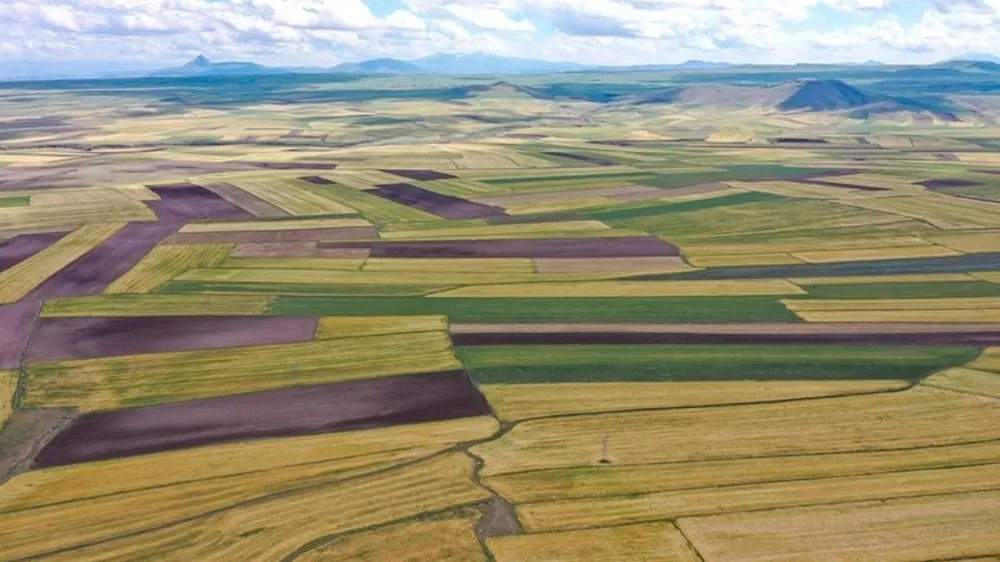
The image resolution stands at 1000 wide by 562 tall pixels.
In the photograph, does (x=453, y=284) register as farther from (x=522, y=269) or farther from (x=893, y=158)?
(x=893, y=158)

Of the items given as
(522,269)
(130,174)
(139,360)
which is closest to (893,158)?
(522,269)

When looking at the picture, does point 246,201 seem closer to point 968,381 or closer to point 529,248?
point 529,248

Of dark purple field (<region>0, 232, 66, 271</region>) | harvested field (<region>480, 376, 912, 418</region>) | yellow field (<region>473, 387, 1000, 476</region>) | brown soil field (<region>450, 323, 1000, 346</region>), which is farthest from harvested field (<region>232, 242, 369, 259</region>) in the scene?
yellow field (<region>473, 387, 1000, 476</region>)

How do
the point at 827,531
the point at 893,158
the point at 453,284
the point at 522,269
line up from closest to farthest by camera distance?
the point at 827,531, the point at 453,284, the point at 522,269, the point at 893,158

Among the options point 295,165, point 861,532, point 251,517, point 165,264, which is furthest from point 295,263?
point 295,165

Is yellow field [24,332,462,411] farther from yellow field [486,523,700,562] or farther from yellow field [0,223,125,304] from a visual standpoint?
yellow field [0,223,125,304]
